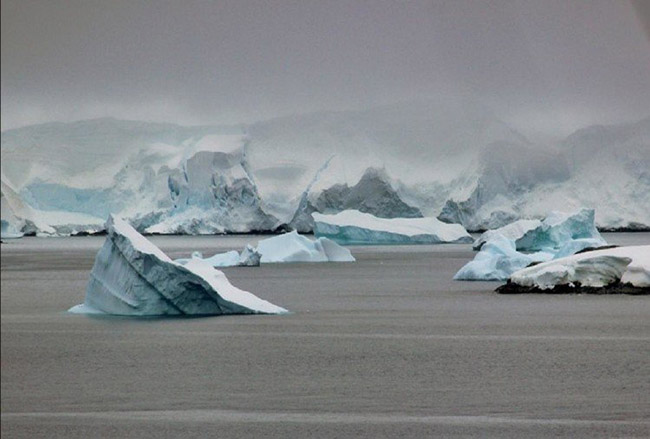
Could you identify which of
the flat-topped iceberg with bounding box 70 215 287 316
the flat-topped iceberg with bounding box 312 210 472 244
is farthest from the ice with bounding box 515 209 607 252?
the flat-topped iceberg with bounding box 70 215 287 316

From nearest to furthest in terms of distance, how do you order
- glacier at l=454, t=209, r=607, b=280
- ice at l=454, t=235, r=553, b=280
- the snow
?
the snow
ice at l=454, t=235, r=553, b=280
glacier at l=454, t=209, r=607, b=280

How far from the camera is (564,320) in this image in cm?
2027

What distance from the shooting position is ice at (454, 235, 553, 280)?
31.4 meters

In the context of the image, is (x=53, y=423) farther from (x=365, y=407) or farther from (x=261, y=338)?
(x=261, y=338)

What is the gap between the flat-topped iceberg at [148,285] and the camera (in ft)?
56.2

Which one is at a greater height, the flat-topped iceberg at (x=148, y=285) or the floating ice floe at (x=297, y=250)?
the flat-topped iceberg at (x=148, y=285)

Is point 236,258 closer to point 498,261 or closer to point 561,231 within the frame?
point 498,261

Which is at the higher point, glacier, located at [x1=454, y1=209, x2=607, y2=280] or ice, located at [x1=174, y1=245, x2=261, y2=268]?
glacier, located at [x1=454, y1=209, x2=607, y2=280]

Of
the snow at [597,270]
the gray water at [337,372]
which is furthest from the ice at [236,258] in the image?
the gray water at [337,372]

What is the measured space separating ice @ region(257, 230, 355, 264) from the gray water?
24518 mm

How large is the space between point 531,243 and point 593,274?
24020 millimetres

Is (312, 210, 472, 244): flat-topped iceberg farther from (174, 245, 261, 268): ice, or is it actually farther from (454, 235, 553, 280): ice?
(454, 235, 553, 280): ice

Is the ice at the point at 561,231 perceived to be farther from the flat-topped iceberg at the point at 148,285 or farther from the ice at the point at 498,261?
the flat-topped iceberg at the point at 148,285

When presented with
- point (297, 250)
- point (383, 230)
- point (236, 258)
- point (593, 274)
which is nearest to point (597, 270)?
point (593, 274)
